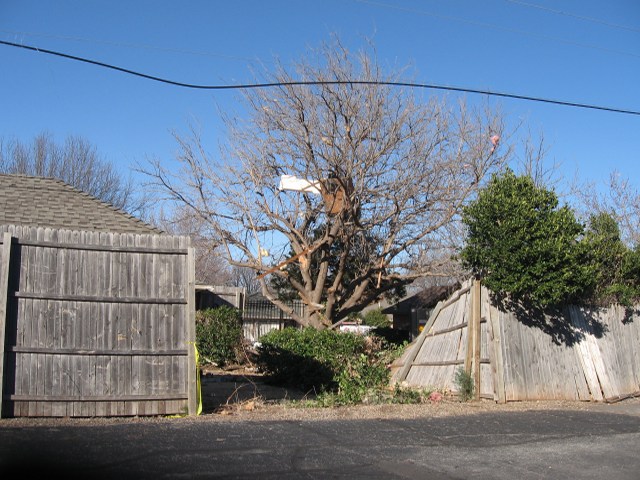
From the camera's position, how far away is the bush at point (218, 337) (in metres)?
20.1

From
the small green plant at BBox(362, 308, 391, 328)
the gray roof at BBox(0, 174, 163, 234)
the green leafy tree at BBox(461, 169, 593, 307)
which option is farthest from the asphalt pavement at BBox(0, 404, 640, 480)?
the small green plant at BBox(362, 308, 391, 328)

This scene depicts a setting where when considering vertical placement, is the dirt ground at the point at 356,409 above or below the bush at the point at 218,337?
below

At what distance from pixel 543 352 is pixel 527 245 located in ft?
6.59

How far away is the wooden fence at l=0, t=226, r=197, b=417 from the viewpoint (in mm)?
9016

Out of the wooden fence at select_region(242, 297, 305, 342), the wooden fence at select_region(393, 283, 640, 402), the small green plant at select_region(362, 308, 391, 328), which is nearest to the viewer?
the wooden fence at select_region(393, 283, 640, 402)

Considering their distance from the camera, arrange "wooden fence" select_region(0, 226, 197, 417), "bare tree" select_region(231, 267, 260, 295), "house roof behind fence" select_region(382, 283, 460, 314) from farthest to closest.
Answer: "bare tree" select_region(231, 267, 260, 295) → "house roof behind fence" select_region(382, 283, 460, 314) → "wooden fence" select_region(0, 226, 197, 417)

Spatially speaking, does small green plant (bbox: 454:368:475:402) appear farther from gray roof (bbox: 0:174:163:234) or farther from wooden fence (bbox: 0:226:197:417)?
gray roof (bbox: 0:174:163:234)

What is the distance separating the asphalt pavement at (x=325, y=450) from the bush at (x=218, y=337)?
1081 cm

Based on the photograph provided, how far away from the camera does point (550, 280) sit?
11820 mm

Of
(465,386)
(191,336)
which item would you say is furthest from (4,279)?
(465,386)

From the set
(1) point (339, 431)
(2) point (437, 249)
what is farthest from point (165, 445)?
(2) point (437, 249)

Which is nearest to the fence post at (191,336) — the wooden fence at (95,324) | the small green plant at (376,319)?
the wooden fence at (95,324)

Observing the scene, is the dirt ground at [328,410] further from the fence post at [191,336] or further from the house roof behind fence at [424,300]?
the house roof behind fence at [424,300]

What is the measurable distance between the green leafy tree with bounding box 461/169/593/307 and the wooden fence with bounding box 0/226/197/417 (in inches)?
218
